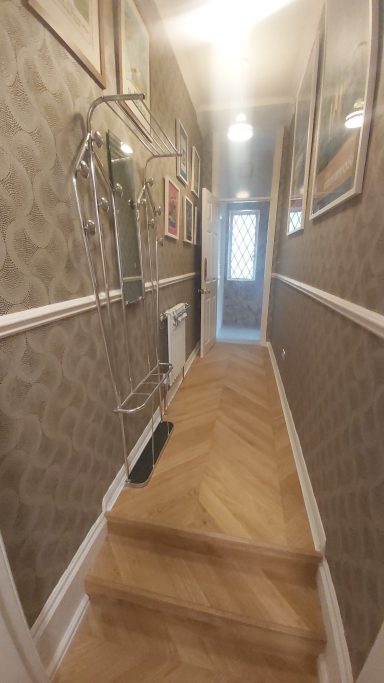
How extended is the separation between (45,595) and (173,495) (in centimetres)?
65

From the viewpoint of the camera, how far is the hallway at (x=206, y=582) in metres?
0.96

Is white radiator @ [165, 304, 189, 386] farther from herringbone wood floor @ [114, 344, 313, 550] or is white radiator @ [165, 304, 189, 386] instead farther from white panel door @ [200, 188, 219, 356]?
white panel door @ [200, 188, 219, 356]

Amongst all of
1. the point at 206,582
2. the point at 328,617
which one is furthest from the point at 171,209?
the point at 328,617

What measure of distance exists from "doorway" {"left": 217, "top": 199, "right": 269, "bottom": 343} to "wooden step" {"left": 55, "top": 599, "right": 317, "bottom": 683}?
353 cm

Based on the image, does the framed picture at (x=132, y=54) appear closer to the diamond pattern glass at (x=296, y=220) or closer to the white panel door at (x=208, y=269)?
the diamond pattern glass at (x=296, y=220)

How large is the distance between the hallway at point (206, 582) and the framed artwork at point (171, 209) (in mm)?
1673

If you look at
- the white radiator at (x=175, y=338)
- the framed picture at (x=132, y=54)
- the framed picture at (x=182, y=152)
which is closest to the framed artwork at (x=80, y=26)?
the framed picture at (x=132, y=54)

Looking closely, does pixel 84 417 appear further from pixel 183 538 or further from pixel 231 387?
pixel 231 387

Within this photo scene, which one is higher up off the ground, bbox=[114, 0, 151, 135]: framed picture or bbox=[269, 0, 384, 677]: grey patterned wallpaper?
bbox=[114, 0, 151, 135]: framed picture

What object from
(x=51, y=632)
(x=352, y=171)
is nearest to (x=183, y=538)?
(x=51, y=632)

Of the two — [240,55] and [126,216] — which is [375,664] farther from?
[240,55]

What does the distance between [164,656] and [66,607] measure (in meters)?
0.40

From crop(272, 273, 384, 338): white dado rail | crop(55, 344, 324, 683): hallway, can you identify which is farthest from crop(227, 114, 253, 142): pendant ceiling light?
crop(55, 344, 324, 683): hallway

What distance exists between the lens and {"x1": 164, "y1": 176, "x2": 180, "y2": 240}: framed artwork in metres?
2.01
